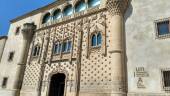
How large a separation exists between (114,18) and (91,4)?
10.4 ft

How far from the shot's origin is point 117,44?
11.1 m

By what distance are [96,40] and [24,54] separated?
24.9 ft

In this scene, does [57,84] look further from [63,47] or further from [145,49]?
[145,49]

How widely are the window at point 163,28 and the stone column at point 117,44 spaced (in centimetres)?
212

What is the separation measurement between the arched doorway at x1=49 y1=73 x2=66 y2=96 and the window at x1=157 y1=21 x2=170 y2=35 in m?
7.69

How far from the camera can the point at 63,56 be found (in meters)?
14.0

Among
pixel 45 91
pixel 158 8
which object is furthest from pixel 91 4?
pixel 45 91

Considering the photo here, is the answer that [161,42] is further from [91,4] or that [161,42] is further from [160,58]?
[91,4]

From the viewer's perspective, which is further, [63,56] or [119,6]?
[63,56]

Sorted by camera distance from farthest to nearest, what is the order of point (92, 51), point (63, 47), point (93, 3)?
1. point (63, 47)
2. point (93, 3)
3. point (92, 51)

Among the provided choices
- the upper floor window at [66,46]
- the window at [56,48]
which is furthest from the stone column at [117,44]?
the window at [56,48]

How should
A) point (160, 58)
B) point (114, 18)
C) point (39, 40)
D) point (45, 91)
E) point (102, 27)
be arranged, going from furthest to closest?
1. point (39, 40)
2. point (45, 91)
3. point (102, 27)
4. point (114, 18)
5. point (160, 58)

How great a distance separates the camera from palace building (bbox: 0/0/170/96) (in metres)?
10.1

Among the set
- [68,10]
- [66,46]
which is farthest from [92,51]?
[68,10]
